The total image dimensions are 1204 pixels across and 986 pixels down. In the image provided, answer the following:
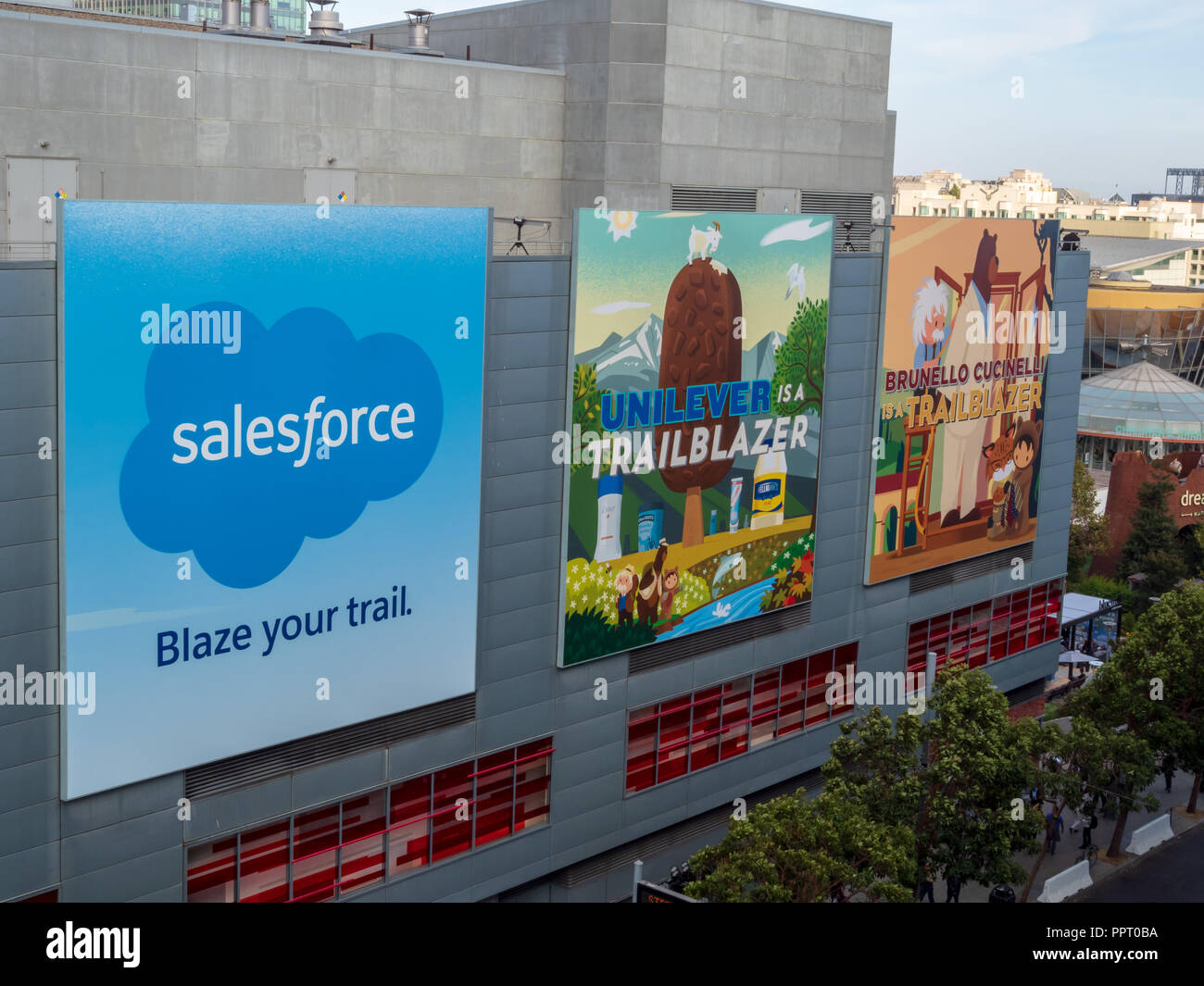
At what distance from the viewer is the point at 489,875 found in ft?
93.3

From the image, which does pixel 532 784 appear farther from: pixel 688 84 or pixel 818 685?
pixel 688 84

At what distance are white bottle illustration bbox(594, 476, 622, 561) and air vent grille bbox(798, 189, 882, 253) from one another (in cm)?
1285

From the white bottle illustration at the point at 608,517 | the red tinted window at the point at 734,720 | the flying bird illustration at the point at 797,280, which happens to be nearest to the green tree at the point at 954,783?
the red tinted window at the point at 734,720

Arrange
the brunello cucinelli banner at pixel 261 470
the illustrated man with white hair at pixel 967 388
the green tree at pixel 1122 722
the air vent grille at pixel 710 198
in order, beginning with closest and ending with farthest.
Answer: the brunello cucinelli banner at pixel 261 470 < the green tree at pixel 1122 722 < the air vent grille at pixel 710 198 < the illustrated man with white hair at pixel 967 388

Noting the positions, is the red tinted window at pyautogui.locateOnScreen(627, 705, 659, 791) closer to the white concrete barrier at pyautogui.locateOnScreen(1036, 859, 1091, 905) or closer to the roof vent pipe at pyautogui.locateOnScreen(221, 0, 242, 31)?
the white concrete barrier at pyautogui.locateOnScreen(1036, 859, 1091, 905)

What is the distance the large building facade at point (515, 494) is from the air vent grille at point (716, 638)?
0.24ft

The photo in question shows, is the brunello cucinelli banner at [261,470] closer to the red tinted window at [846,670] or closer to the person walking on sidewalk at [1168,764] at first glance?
the red tinted window at [846,670]

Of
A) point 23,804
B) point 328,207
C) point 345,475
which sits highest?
point 328,207

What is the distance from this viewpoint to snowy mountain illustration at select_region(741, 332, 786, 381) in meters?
31.4

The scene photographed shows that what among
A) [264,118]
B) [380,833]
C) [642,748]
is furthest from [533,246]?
[380,833]

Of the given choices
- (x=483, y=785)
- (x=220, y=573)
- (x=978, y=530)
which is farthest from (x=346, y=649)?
(x=978, y=530)

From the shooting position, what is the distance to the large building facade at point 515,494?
2225cm
